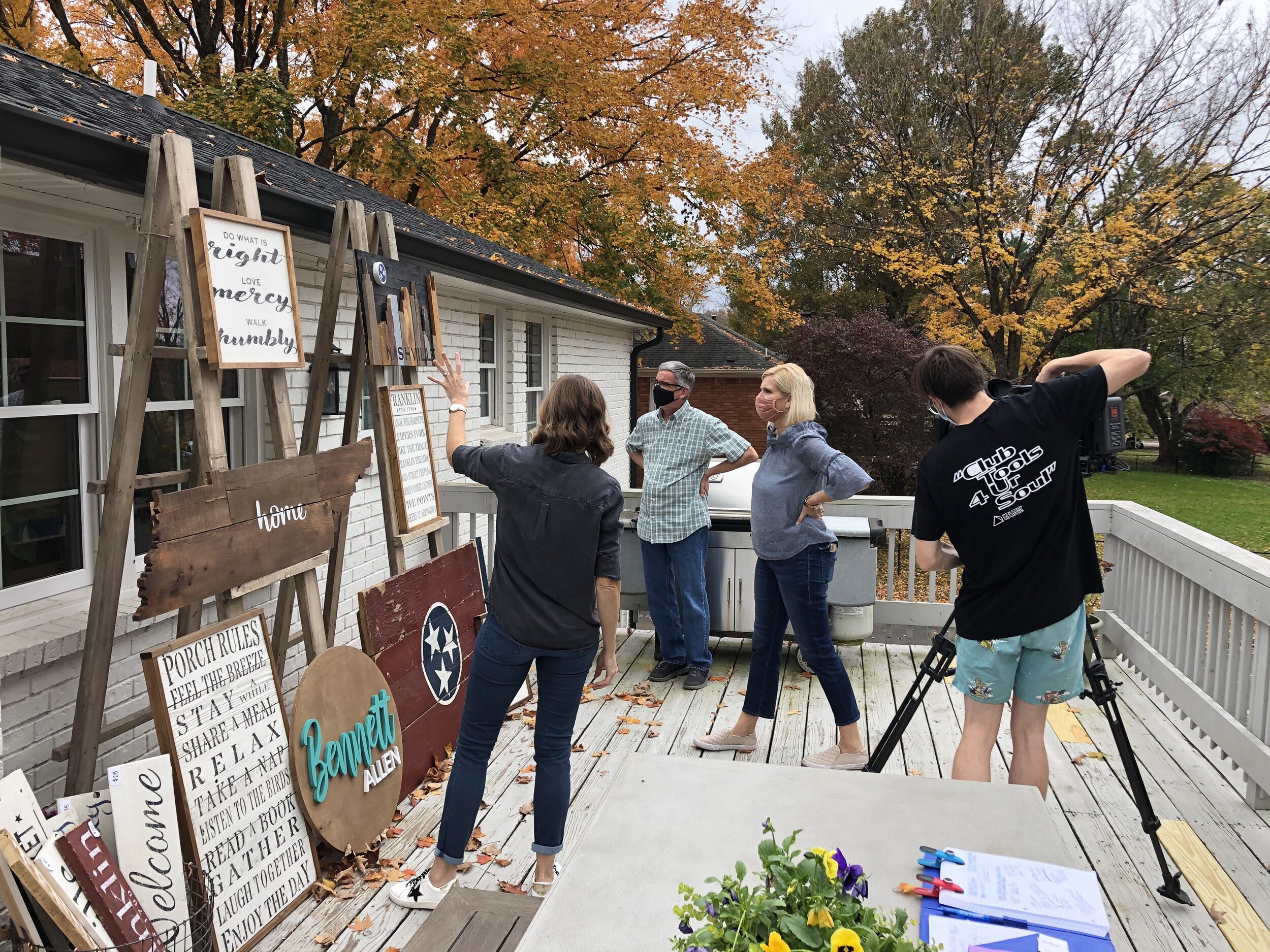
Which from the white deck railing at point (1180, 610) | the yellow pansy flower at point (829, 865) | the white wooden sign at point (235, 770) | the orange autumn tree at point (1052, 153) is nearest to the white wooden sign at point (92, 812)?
the white wooden sign at point (235, 770)

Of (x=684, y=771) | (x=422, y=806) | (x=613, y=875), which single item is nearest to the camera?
(x=613, y=875)

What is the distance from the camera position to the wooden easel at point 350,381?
3426 millimetres

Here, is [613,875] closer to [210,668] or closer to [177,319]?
[210,668]

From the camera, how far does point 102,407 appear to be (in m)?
3.25

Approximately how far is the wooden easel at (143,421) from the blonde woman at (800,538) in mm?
2021

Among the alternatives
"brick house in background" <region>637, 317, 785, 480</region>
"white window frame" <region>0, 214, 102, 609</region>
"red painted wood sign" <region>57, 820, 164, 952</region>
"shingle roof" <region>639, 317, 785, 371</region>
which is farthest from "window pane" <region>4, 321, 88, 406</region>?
"shingle roof" <region>639, 317, 785, 371</region>

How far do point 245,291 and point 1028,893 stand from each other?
261 cm

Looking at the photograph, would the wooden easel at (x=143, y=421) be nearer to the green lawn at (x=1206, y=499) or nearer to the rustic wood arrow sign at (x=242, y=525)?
the rustic wood arrow sign at (x=242, y=525)

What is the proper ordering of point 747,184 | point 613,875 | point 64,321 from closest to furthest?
point 613,875, point 64,321, point 747,184

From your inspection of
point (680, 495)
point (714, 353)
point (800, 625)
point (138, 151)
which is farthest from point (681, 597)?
point (714, 353)

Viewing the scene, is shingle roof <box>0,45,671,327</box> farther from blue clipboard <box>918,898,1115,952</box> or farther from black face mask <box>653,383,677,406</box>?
blue clipboard <box>918,898,1115,952</box>

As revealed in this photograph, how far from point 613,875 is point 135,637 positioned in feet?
7.85

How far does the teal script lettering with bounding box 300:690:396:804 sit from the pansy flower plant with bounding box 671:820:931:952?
1.90m

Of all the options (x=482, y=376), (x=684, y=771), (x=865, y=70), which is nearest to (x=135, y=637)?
(x=684, y=771)
